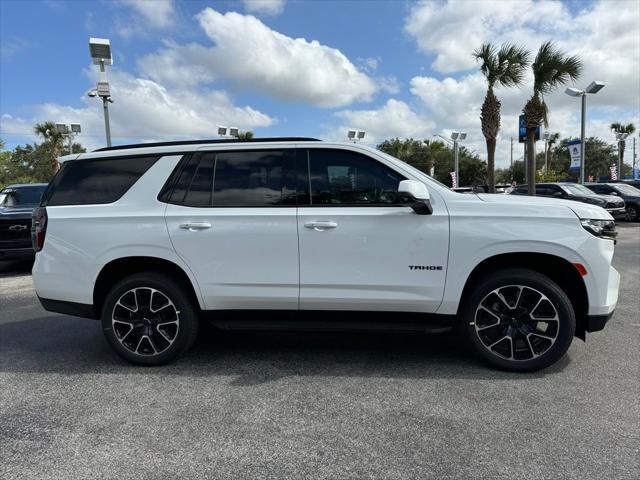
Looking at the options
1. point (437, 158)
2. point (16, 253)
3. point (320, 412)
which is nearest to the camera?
point (320, 412)

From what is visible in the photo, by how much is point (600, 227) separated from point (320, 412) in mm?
2547

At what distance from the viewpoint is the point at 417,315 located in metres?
3.79

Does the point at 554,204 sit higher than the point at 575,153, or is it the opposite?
the point at 575,153

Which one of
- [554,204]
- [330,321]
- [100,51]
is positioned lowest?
[330,321]

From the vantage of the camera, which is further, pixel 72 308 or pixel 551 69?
pixel 551 69

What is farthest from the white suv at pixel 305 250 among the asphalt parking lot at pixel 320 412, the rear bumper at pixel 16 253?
the rear bumper at pixel 16 253

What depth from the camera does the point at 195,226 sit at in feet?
12.6

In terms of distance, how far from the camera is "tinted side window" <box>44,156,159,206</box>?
4.07 meters

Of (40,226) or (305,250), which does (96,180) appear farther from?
(305,250)

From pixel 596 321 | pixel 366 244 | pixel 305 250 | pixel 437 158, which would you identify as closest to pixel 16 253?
pixel 305 250

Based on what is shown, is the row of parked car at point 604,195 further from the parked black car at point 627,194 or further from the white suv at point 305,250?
the white suv at point 305,250

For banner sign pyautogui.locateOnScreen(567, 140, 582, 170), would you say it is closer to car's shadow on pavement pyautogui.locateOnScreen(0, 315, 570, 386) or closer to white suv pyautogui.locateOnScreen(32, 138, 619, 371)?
car's shadow on pavement pyautogui.locateOnScreen(0, 315, 570, 386)

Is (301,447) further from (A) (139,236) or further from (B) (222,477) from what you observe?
(A) (139,236)

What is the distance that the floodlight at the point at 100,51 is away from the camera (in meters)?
10.5
